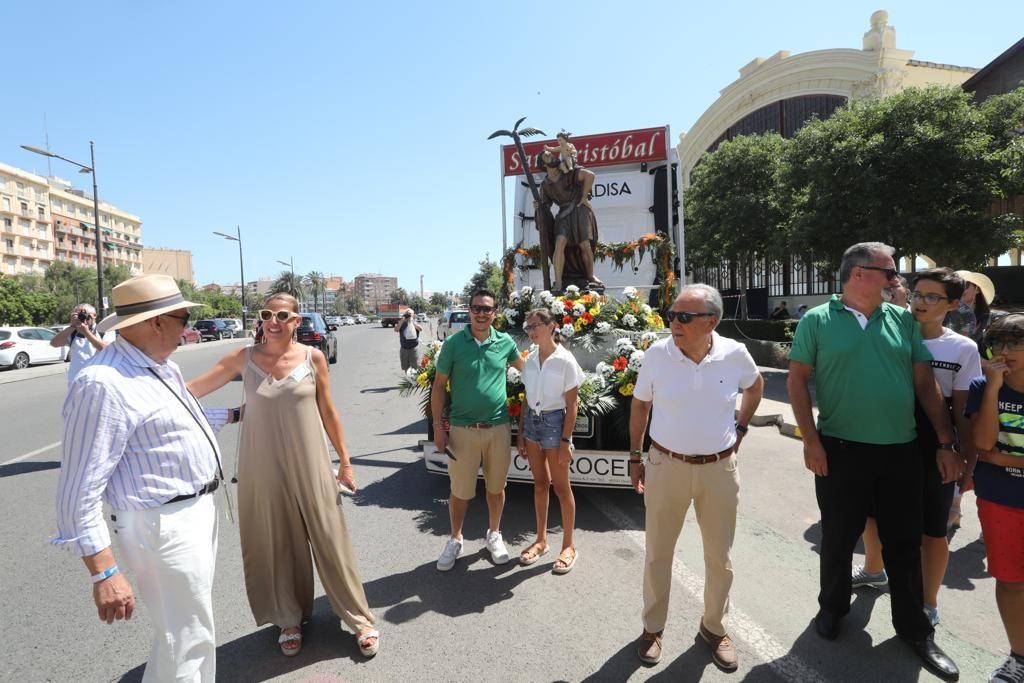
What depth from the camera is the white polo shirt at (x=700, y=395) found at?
2.63 m

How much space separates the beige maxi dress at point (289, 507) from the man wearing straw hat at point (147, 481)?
507 mm

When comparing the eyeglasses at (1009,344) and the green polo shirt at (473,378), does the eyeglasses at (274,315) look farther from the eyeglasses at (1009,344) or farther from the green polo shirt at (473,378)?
the eyeglasses at (1009,344)

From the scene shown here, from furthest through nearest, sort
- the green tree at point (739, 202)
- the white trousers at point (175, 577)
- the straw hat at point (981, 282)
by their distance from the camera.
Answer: the green tree at point (739, 202), the straw hat at point (981, 282), the white trousers at point (175, 577)

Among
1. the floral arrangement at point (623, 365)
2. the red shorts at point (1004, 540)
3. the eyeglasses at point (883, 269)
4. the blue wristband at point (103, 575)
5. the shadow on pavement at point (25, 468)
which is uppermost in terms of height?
the eyeglasses at point (883, 269)

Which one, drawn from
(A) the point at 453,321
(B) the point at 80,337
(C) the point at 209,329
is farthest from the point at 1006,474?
(C) the point at 209,329

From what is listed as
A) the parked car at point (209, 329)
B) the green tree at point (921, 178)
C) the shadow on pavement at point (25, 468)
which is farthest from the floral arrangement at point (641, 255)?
the parked car at point (209, 329)

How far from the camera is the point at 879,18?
26.1 metres

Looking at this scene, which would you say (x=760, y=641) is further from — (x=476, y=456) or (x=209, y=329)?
(x=209, y=329)

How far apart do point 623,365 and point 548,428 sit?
1.40 m

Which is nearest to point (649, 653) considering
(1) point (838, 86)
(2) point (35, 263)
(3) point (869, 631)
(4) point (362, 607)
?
(3) point (869, 631)

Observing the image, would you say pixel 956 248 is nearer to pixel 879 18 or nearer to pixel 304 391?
pixel 304 391

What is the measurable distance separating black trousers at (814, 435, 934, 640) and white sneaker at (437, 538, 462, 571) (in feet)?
6.92

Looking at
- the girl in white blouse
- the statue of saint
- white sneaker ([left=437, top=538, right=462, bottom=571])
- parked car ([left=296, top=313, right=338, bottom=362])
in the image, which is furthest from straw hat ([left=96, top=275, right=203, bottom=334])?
parked car ([left=296, top=313, right=338, bottom=362])

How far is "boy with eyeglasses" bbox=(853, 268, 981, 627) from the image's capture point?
2.83 m
